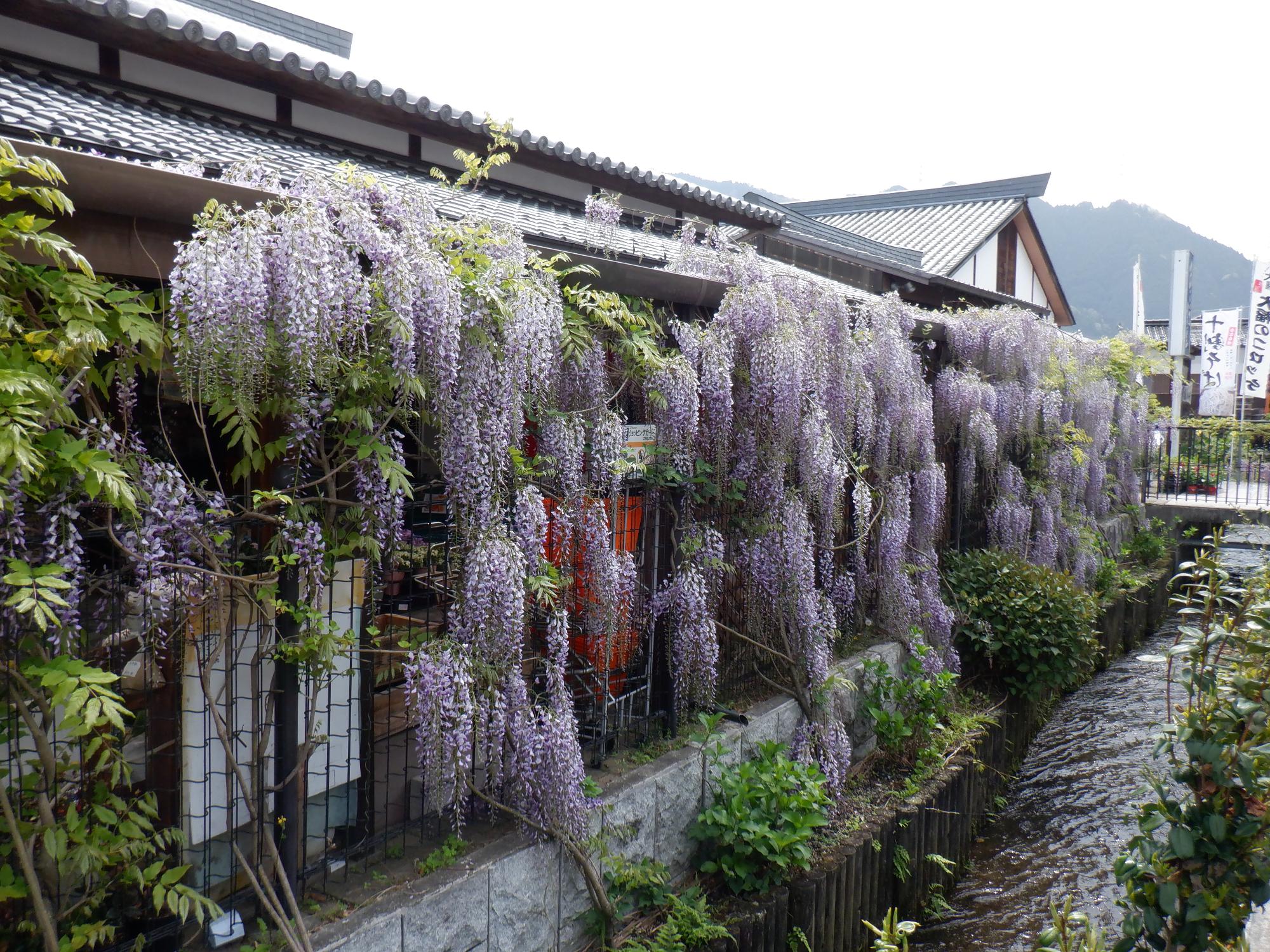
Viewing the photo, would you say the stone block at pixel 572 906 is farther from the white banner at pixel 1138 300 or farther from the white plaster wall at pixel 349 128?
the white banner at pixel 1138 300

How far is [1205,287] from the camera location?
191ft

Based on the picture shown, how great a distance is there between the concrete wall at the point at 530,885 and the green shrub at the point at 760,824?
0.12 m

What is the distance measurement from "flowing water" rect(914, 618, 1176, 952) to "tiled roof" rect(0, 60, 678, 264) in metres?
4.39

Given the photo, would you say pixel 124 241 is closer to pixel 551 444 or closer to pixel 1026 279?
pixel 551 444

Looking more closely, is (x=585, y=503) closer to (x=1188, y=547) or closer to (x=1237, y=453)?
(x=1188, y=547)

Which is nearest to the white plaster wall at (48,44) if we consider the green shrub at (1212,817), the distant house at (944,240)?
the green shrub at (1212,817)

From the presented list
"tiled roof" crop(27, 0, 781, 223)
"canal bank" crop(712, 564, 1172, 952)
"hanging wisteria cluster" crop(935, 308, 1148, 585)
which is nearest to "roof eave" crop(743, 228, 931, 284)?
"hanging wisteria cluster" crop(935, 308, 1148, 585)

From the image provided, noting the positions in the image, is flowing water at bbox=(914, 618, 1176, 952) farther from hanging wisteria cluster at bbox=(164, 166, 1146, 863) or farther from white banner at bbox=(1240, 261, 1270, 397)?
white banner at bbox=(1240, 261, 1270, 397)

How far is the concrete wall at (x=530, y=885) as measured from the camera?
2781 millimetres

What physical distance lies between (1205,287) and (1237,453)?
51.7 metres

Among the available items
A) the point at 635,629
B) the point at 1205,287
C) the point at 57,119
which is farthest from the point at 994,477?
the point at 1205,287

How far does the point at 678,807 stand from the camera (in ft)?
13.3

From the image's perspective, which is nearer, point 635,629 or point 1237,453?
point 635,629

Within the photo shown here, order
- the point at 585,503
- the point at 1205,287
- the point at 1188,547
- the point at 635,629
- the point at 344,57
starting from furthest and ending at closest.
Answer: the point at 1205,287
the point at 1188,547
the point at 344,57
the point at 635,629
the point at 585,503
